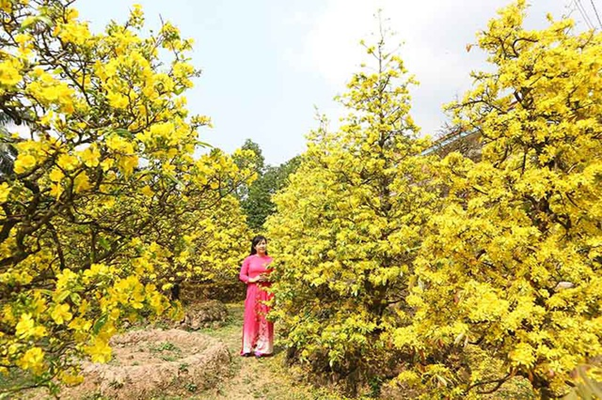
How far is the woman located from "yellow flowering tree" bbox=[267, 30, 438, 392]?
1.75m

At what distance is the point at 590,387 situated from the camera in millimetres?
900

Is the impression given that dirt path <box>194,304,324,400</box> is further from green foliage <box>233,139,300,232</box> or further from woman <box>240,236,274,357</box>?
green foliage <box>233,139,300,232</box>

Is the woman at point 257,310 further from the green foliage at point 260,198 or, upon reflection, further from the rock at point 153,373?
the green foliage at point 260,198

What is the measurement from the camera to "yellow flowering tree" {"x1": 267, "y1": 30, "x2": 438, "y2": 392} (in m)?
4.25

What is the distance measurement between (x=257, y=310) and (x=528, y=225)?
5.26 meters

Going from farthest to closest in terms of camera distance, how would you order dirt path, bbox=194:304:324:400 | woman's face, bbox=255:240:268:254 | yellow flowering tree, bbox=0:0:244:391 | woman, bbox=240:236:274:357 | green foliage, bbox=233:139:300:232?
green foliage, bbox=233:139:300:232 < woman's face, bbox=255:240:268:254 < woman, bbox=240:236:274:357 < dirt path, bbox=194:304:324:400 < yellow flowering tree, bbox=0:0:244:391

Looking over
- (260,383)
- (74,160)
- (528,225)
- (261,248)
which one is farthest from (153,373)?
(528,225)

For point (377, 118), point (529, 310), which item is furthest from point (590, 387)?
point (377, 118)

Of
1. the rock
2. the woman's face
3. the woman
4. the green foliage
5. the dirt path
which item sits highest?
the green foliage

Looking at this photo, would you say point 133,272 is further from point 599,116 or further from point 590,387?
point 599,116

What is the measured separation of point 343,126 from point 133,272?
355cm

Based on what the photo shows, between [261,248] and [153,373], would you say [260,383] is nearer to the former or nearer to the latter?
[153,373]

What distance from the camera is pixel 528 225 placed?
2.62 meters

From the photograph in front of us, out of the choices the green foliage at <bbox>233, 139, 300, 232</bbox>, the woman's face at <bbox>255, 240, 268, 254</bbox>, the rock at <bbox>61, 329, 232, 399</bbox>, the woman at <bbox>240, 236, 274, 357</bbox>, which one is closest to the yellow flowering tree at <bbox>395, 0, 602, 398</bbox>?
the rock at <bbox>61, 329, 232, 399</bbox>
